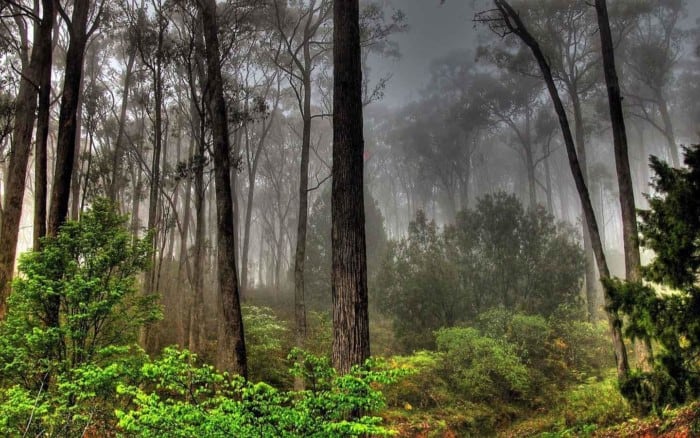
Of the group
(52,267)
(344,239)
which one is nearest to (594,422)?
(344,239)

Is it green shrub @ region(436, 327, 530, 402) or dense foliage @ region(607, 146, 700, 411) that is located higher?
dense foliage @ region(607, 146, 700, 411)

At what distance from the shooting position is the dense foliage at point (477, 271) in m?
15.9

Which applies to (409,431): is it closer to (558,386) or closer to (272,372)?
(272,372)

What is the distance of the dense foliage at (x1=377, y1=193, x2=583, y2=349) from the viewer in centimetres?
1588

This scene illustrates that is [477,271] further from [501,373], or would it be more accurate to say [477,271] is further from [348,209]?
[348,209]

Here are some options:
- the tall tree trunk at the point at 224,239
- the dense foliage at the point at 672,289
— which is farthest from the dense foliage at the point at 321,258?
the dense foliage at the point at 672,289

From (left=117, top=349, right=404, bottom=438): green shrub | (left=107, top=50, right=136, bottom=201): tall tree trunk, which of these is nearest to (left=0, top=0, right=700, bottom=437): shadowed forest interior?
(left=117, top=349, right=404, bottom=438): green shrub

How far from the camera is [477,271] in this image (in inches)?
690

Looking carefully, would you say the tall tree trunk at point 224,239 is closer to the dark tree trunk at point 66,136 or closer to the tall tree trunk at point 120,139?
the dark tree trunk at point 66,136

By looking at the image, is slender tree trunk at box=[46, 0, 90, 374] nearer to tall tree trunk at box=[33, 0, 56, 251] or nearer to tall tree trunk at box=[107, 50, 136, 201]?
tall tree trunk at box=[33, 0, 56, 251]

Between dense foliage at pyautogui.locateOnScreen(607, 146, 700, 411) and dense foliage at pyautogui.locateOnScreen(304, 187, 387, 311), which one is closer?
dense foliage at pyautogui.locateOnScreen(607, 146, 700, 411)

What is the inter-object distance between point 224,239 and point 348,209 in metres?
3.36

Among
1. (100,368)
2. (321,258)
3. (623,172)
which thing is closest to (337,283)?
(100,368)

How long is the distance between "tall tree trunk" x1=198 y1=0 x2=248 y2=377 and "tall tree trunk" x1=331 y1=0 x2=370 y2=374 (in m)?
2.86
